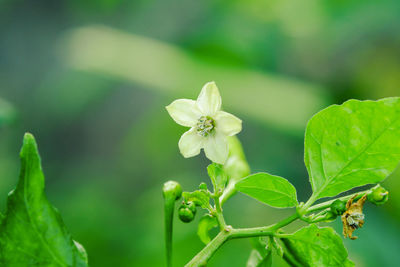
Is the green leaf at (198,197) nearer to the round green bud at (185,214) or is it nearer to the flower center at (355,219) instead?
the round green bud at (185,214)

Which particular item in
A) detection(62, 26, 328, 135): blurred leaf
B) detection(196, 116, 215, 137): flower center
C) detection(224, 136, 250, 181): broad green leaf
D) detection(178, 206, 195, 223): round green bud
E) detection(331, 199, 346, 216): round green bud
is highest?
detection(62, 26, 328, 135): blurred leaf

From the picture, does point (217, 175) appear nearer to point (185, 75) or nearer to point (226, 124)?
point (226, 124)

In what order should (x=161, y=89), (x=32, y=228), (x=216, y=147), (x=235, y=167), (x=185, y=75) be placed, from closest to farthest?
(x=32, y=228), (x=216, y=147), (x=235, y=167), (x=185, y=75), (x=161, y=89)

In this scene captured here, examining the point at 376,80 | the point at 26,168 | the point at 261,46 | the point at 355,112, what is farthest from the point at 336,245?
the point at 261,46

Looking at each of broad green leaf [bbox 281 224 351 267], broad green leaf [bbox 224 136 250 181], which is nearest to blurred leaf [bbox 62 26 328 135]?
broad green leaf [bbox 224 136 250 181]

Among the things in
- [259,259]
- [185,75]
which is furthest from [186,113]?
[185,75]

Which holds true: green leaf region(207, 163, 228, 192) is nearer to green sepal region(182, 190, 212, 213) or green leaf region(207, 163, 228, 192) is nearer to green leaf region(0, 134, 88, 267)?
green sepal region(182, 190, 212, 213)
